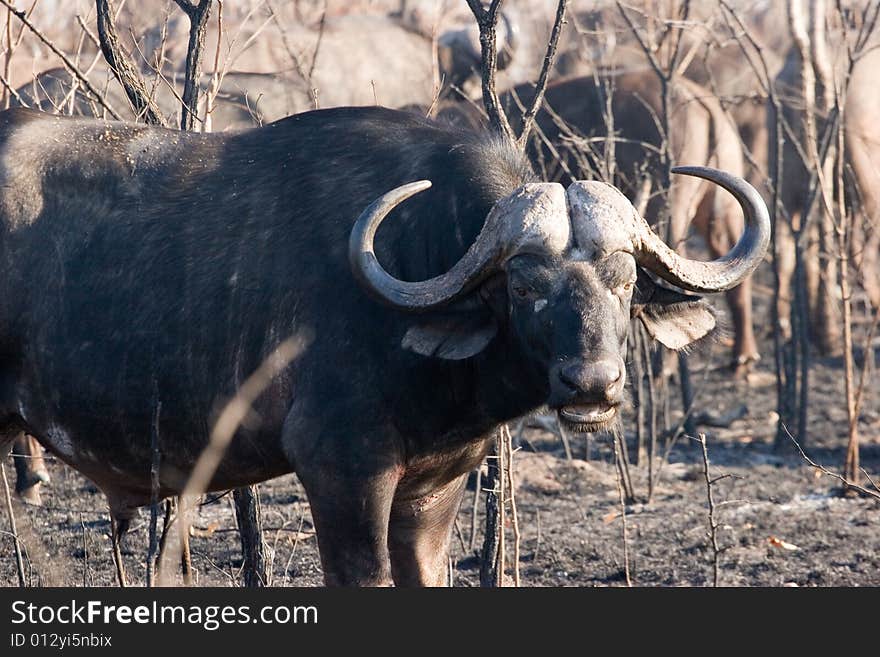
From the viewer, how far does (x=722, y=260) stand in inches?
184

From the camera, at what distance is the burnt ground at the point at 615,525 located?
6.60 m

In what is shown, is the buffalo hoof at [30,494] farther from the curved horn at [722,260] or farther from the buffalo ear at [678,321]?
the curved horn at [722,260]

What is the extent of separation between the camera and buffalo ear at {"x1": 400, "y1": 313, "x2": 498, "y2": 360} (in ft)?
14.6

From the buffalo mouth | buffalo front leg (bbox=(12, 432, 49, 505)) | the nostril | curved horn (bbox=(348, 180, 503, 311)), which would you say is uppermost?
curved horn (bbox=(348, 180, 503, 311))

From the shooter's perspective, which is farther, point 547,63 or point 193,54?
point 193,54

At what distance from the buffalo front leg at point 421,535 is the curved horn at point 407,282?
1.06 m

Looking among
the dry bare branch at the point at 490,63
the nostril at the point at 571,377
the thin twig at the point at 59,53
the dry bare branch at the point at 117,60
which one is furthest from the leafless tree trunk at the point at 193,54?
the nostril at the point at 571,377

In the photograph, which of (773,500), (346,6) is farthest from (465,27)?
(773,500)

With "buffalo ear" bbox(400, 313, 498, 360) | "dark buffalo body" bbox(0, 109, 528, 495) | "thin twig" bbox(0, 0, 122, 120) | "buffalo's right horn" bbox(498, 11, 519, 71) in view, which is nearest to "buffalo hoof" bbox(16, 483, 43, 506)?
"dark buffalo body" bbox(0, 109, 528, 495)

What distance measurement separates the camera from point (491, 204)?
4.64m

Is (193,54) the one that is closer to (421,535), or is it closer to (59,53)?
(59,53)

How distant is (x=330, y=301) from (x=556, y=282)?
2.64ft

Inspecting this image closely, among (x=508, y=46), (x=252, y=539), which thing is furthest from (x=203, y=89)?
(x=508, y=46)

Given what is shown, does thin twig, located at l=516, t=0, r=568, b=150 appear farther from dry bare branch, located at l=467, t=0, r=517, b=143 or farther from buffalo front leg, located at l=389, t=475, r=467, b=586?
buffalo front leg, located at l=389, t=475, r=467, b=586
